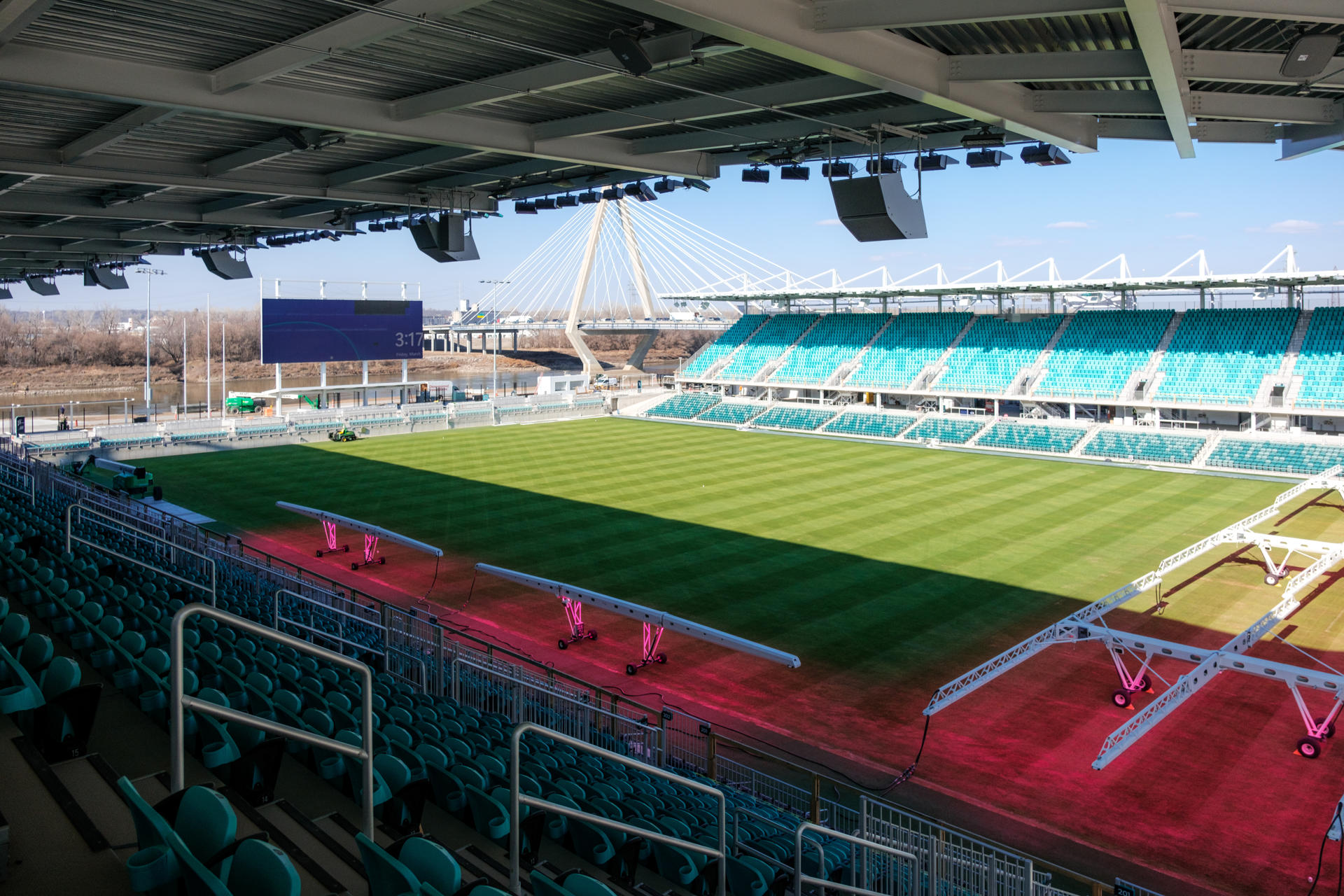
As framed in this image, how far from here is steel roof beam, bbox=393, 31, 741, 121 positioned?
7.59 m

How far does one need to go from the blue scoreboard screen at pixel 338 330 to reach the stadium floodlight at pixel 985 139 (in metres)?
37.0

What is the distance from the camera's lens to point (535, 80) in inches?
355

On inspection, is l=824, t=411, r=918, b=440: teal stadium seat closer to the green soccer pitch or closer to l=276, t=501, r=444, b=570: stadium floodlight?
the green soccer pitch

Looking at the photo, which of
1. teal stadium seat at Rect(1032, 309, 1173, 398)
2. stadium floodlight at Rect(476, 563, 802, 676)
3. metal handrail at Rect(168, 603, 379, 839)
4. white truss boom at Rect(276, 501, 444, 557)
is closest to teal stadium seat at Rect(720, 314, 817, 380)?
teal stadium seat at Rect(1032, 309, 1173, 398)

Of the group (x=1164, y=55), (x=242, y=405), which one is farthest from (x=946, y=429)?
(x=1164, y=55)

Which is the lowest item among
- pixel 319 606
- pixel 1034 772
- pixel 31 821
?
pixel 1034 772

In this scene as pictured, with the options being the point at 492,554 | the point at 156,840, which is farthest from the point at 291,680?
the point at 492,554

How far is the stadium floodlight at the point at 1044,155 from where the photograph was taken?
10734 mm

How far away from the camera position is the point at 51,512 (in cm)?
1488

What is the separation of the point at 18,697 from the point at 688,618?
12865mm

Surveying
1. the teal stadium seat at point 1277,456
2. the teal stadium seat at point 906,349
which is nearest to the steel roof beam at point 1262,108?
the teal stadium seat at point 1277,456

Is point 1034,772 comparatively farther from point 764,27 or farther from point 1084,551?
point 1084,551

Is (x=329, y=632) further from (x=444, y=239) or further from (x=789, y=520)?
(x=789, y=520)

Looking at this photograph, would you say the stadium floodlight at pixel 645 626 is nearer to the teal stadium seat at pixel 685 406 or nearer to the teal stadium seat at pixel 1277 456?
the teal stadium seat at pixel 1277 456
